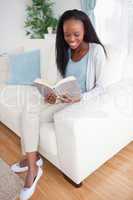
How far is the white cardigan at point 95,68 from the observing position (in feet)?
4.11

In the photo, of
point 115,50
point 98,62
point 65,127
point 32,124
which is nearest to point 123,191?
point 65,127

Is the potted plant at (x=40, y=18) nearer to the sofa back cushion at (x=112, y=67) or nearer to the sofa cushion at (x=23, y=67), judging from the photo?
the sofa cushion at (x=23, y=67)

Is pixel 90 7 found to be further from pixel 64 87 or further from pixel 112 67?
pixel 64 87

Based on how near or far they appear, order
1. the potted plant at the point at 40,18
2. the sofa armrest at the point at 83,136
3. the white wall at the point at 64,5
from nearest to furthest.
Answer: the sofa armrest at the point at 83,136, the white wall at the point at 64,5, the potted plant at the point at 40,18

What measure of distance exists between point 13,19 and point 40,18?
0.39m

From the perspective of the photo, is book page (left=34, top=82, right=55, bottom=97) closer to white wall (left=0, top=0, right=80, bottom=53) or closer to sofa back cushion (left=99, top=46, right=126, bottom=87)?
sofa back cushion (left=99, top=46, right=126, bottom=87)

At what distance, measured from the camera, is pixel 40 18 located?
2.69m

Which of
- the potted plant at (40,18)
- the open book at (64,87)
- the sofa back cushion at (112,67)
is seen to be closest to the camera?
the open book at (64,87)

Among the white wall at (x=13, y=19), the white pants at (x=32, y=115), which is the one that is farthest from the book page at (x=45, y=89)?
the white wall at (x=13, y=19)

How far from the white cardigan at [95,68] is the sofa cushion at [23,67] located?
801 mm

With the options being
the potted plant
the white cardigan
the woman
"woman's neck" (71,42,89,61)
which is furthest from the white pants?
the potted plant

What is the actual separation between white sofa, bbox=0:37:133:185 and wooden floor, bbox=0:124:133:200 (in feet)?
0.31

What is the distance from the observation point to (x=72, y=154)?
1099 mm

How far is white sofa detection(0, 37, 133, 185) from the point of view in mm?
1065
